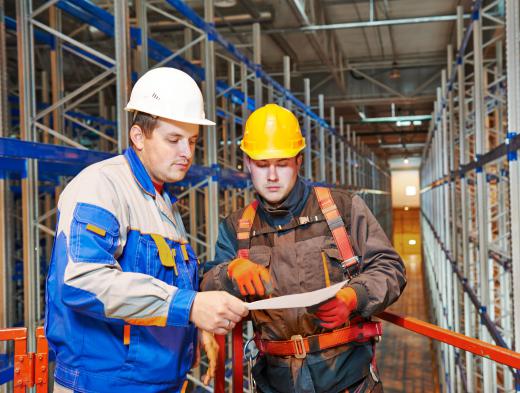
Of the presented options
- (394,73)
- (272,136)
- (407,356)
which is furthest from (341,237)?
(407,356)

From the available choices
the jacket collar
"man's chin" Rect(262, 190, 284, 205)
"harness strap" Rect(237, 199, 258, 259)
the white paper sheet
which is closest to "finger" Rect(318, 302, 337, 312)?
the white paper sheet

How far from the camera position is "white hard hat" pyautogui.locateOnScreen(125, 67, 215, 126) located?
8.06ft

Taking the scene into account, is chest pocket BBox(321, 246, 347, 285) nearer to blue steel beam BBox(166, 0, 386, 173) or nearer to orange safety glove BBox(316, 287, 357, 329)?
orange safety glove BBox(316, 287, 357, 329)

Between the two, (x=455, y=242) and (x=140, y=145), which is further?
(x=455, y=242)

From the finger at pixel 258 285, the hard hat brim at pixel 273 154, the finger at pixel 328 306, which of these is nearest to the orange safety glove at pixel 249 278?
the finger at pixel 258 285

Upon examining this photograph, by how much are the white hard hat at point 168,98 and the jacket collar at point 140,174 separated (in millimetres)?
211

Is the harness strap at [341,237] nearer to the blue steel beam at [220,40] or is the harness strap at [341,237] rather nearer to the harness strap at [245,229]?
the harness strap at [245,229]

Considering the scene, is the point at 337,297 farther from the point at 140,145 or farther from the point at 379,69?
the point at 379,69

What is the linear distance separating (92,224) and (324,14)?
42.7ft

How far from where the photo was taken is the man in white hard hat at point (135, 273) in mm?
2029

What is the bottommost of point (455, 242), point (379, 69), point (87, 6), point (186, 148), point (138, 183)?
point (455, 242)

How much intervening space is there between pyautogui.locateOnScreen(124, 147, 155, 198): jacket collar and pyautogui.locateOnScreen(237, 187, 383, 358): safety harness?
0.64 metres

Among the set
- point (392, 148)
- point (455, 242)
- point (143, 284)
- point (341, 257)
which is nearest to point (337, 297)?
point (341, 257)

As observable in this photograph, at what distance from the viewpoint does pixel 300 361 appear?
8.93ft
